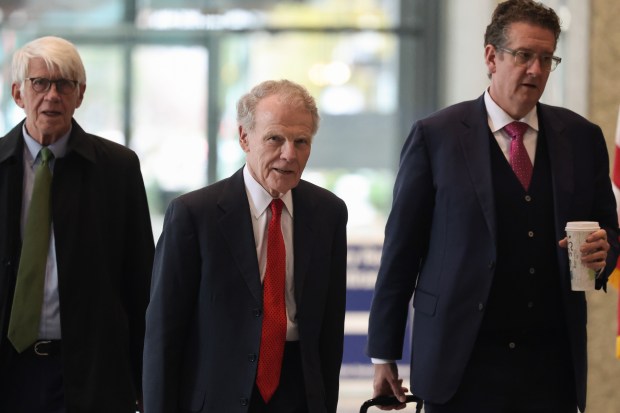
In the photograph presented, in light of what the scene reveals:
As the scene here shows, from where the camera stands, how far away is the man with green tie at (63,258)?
13.4ft

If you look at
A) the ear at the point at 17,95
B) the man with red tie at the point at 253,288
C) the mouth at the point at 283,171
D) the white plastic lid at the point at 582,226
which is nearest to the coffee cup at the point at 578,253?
the white plastic lid at the point at 582,226

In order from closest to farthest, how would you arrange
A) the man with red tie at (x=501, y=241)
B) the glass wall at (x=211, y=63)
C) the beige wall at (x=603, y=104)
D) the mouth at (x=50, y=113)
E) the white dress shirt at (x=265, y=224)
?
the white dress shirt at (x=265, y=224) → the man with red tie at (x=501, y=241) → the mouth at (x=50, y=113) → the beige wall at (x=603, y=104) → the glass wall at (x=211, y=63)

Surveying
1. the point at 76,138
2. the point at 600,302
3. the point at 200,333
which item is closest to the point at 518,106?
the point at 200,333

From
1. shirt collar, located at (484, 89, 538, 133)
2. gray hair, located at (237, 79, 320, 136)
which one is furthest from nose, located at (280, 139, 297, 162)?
shirt collar, located at (484, 89, 538, 133)

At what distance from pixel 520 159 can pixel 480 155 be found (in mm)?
122

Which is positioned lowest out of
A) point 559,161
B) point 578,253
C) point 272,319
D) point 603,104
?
point 272,319

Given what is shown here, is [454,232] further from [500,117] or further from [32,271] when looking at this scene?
[32,271]

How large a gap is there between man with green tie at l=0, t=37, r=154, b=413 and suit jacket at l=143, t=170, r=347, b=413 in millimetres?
662

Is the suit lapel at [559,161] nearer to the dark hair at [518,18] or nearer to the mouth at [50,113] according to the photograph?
the dark hair at [518,18]

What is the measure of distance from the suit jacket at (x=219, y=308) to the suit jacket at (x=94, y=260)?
0.65 m

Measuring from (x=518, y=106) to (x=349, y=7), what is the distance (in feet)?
17.9

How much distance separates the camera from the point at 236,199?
140 inches

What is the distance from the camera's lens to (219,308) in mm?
3510

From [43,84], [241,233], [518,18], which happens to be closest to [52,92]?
[43,84]
